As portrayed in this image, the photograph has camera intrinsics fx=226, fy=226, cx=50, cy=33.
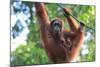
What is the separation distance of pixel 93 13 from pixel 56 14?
484 millimetres

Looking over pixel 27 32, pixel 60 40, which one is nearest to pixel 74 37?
pixel 60 40

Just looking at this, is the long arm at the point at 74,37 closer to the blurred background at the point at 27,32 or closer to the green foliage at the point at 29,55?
the blurred background at the point at 27,32

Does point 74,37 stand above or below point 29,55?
above

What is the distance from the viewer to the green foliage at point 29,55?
2.31 m

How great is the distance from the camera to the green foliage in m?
2.31

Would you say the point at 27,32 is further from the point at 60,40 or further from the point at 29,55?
the point at 60,40

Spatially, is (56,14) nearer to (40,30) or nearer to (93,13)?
(40,30)

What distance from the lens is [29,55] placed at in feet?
7.79

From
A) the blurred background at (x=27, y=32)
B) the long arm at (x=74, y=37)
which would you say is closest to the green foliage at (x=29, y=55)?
the blurred background at (x=27, y=32)

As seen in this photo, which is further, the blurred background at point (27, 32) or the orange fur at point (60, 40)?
the orange fur at point (60, 40)

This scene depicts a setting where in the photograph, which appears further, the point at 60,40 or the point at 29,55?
the point at 60,40

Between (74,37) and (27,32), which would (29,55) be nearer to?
(27,32)

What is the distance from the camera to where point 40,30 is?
242 centimetres

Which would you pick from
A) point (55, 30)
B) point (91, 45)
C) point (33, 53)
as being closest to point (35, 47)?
point (33, 53)
